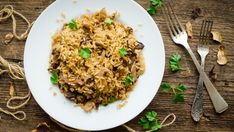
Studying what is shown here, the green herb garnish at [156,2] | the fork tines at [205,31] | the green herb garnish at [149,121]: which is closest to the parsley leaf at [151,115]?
the green herb garnish at [149,121]

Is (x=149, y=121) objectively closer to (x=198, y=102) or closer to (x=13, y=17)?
(x=198, y=102)

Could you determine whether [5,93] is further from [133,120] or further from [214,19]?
[214,19]

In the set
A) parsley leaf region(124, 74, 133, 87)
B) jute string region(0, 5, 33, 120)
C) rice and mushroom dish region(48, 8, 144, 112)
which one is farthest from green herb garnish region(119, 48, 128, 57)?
jute string region(0, 5, 33, 120)

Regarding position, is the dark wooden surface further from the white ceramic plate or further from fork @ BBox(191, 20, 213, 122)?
the white ceramic plate

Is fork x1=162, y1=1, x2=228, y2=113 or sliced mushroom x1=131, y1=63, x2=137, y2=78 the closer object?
sliced mushroom x1=131, y1=63, x2=137, y2=78

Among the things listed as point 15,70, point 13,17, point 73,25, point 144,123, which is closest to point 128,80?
point 144,123

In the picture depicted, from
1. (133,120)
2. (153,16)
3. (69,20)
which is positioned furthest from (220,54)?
(69,20)
